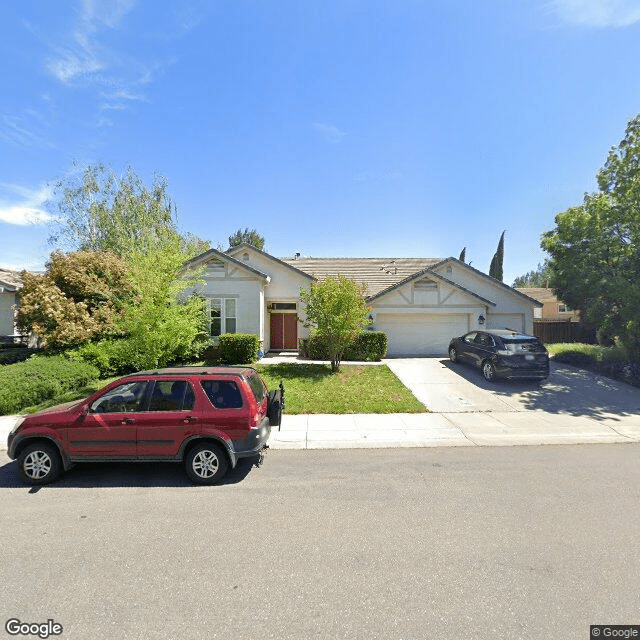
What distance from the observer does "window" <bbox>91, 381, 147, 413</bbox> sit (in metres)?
5.33

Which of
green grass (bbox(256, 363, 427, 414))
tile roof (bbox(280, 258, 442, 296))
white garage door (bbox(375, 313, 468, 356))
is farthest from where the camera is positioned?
tile roof (bbox(280, 258, 442, 296))

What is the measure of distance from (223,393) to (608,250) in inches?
615

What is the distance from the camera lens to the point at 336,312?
12.8 meters

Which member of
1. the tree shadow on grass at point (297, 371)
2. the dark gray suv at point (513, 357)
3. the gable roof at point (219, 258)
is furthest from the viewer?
the gable roof at point (219, 258)

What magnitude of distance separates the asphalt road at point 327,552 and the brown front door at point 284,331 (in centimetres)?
1240

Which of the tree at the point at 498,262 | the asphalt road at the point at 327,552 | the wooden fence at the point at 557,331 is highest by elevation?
the tree at the point at 498,262

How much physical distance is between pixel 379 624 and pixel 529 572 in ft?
5.39

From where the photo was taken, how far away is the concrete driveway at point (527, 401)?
315 inches

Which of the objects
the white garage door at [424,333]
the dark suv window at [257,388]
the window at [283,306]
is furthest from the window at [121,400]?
the white garage door at [424,333]

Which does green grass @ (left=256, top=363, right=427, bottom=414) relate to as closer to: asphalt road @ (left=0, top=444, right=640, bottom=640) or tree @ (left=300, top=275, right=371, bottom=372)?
tree @ (left=300, top=275, right=371, bottom=372)

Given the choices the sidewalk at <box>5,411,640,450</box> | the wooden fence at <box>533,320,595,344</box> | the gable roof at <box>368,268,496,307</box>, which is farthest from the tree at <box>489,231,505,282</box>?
the sidewalk at <box>5,411,640,450</box>

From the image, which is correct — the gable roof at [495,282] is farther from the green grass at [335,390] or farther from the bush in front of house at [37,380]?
the bush in front of house at [37,380]

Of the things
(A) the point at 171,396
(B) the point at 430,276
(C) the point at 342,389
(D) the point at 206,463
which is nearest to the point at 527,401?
(C) the point at 342,389

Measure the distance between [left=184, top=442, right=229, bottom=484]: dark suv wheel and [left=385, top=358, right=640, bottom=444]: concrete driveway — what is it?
524 centimetres
